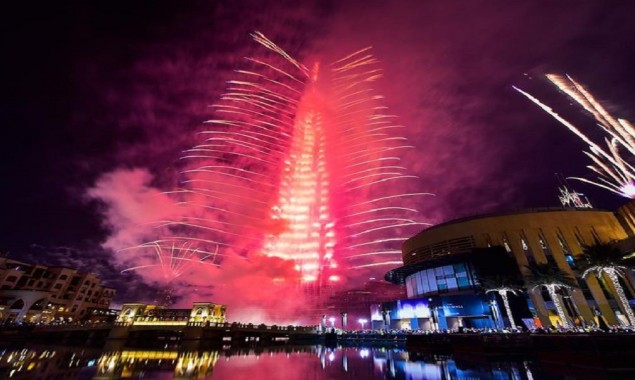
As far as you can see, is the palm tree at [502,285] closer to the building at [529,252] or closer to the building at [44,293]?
the building at [529,252]

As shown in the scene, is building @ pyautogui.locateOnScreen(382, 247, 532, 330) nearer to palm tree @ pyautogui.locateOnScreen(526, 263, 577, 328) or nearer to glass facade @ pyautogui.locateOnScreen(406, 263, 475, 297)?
glass facade @ pyautogui.locateOnScreen(406, 263, 475, 297)

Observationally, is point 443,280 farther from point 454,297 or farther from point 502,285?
point 502,285

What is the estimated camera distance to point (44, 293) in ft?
304

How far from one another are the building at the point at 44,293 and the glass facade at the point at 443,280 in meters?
117

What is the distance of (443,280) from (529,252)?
21261mm

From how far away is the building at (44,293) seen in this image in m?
84.9

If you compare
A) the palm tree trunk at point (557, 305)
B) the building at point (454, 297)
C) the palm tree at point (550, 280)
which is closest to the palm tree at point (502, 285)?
the building at point (454, 297)

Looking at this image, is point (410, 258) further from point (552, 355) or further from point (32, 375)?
point (32, 375)

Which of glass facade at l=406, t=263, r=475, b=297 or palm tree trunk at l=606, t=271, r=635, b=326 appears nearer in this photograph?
palm tree trunk at l=606, t=271, r=635, b=326

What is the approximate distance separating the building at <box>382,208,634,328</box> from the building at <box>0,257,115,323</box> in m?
117

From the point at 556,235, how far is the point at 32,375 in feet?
304

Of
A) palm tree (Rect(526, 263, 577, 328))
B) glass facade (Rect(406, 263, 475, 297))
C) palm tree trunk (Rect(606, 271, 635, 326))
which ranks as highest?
glass facade (Rect(406, 263, 475, 297))

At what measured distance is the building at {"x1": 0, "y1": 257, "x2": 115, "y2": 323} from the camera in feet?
279

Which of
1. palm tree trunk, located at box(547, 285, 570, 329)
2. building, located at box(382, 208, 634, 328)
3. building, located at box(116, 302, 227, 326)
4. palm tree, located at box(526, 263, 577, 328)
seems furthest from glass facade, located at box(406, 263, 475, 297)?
building, located at box(116, 302, 227, 326)
